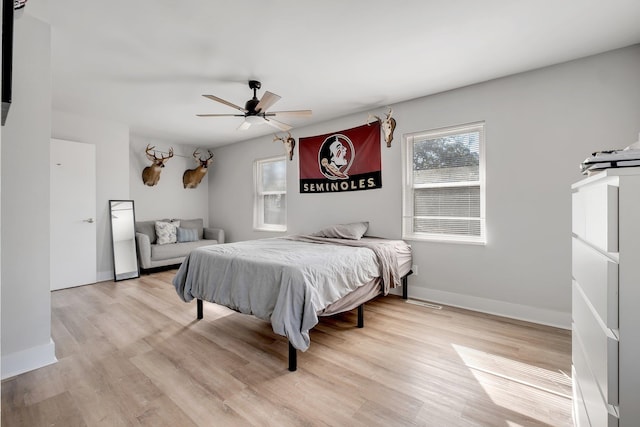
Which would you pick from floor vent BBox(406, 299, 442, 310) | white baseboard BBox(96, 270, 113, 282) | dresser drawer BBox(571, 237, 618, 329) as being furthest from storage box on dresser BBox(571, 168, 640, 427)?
white baseboard BBox(96, 270, 113, 282)

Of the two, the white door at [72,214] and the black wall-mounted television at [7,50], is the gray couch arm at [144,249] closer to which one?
the white door at [72,214]

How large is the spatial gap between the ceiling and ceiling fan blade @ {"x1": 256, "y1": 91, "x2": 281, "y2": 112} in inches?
12.7

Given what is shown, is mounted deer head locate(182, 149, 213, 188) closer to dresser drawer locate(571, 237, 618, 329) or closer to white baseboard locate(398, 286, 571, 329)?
→ white baseboard locate(398, 286, 571, 329)

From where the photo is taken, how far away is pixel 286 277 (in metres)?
2.07

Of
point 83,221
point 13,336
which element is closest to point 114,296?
point 83,221

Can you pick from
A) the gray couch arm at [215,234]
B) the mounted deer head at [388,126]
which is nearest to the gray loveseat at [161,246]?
the gray couch arm at [215,234]

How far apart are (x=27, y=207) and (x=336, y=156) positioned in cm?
330

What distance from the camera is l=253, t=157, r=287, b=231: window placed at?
5.18 metres

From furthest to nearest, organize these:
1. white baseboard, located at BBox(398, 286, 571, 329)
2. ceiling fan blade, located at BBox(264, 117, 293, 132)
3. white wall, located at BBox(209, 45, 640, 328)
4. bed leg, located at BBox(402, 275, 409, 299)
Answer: bed leg, located at BBox(402, 275, 409, 299)
ceiling fan blade, located at BBox(264, 117, 293, 132)
white baseboard, located at BBox(398, 286, 571, 329)
white wall, located at BBox(209, 45, 640, 328)

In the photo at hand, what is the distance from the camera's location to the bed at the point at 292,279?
204 cm

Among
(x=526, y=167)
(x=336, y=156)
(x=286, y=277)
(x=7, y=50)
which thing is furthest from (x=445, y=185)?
(x=7, y=50)

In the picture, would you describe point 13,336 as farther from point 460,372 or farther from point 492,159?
point 492,159

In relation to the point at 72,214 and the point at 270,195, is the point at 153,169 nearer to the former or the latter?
the point at 72,214

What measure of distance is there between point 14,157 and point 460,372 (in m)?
3.46
